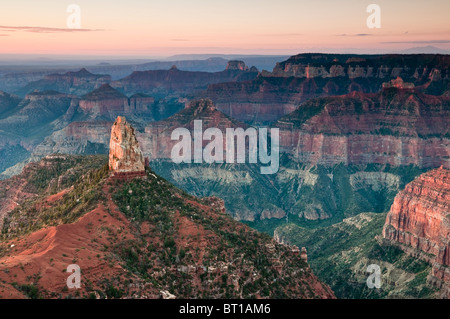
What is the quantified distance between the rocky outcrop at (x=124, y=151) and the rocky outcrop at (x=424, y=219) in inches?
3160

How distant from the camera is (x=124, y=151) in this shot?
100688 millimetres

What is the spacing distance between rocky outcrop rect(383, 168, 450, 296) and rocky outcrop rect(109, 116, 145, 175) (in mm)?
80264

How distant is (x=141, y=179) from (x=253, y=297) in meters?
27.1

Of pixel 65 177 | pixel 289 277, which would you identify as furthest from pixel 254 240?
pixel 65 177

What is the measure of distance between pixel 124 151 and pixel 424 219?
95.6m

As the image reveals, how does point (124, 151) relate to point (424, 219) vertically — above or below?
above

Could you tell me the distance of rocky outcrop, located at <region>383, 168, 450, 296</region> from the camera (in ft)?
515

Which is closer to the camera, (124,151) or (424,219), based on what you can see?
(124,151)

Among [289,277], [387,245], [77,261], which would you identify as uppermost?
[77,261]

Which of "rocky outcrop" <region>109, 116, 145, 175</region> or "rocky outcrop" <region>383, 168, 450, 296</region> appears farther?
"rocky outcrop" <region>383, 168, 450, 296</region>

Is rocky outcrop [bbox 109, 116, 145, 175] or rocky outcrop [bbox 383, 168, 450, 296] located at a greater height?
rocky outcrop [bbox 109, 116, 145, 175]

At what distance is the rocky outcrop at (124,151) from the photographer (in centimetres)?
10075
